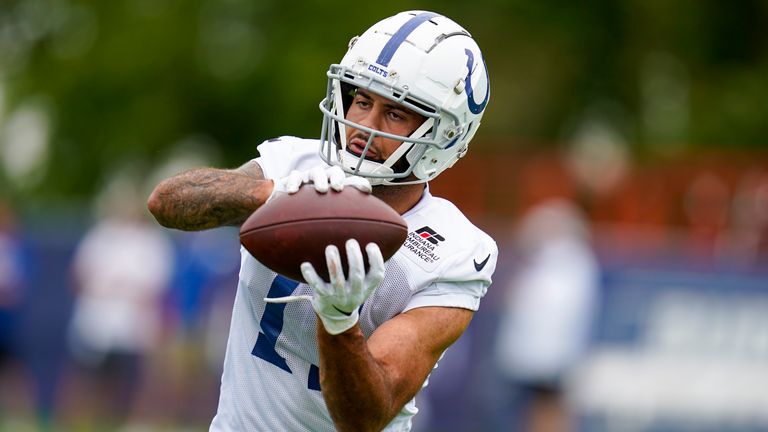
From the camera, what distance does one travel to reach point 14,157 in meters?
20.6

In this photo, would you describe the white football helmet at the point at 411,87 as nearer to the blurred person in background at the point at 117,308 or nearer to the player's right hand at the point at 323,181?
the player's right hand at the point at 323,181

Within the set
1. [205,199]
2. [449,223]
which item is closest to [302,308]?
[205,199]

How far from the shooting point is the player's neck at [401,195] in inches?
159

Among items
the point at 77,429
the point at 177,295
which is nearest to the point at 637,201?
the point at 177,295

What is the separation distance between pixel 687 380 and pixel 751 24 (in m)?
12.1

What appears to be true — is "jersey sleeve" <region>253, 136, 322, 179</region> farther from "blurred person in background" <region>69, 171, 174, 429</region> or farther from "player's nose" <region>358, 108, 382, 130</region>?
"blurred person in background" <region>69, 171, 174, 429</region>

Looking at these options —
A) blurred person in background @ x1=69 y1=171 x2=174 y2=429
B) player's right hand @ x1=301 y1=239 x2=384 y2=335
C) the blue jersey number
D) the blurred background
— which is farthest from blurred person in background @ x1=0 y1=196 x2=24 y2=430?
player's right hand @ x1=301 y1=239 x2=384 y2=335

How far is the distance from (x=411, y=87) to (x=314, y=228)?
76 cm

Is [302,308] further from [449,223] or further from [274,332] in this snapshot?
[449,223]

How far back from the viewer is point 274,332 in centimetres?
387

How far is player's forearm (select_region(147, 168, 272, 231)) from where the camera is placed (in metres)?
3.68

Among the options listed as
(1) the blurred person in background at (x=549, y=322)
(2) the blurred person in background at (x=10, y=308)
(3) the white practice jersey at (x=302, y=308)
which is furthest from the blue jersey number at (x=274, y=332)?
(2) the blurred person in background at (x=10, y=308)

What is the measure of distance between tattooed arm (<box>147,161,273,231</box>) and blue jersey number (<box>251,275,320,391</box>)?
0.73 ft

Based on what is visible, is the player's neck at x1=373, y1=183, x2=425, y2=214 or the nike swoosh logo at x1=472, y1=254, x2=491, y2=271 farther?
the player's neck at x1=373, y1=183, x2=425, y2=214
